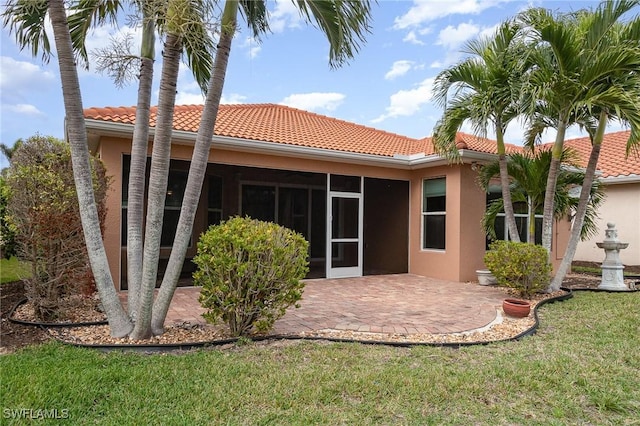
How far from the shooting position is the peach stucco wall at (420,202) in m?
8.81

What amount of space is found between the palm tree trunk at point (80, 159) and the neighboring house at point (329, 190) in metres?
3.68

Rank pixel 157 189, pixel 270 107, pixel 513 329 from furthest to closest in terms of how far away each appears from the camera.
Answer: pixel 270 107, pixel 513 329, pixel 157 189

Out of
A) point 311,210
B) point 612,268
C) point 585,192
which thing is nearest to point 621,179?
point 612,268

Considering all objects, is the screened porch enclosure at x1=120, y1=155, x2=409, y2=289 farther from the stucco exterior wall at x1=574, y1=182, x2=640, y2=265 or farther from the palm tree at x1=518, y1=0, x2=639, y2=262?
the stucco exterior wall at x1=574, y1=182, x2=640, y2=265

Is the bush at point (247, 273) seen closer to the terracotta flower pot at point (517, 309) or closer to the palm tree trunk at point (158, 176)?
the palm tree trunk at point (158, 176)

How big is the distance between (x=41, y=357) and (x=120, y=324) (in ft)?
2.90

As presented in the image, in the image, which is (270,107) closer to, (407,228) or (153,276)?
(407,228)

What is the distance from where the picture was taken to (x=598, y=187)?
10.6 meters

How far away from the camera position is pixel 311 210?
14.3 metres

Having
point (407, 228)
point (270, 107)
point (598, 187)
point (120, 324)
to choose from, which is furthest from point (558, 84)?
point (270, 107)

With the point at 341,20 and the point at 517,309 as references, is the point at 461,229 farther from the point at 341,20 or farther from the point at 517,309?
the point at 341,20

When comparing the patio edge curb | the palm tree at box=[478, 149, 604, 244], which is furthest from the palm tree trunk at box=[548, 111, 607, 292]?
the patio edge curb

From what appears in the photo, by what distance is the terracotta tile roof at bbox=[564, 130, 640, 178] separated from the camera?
15359mm

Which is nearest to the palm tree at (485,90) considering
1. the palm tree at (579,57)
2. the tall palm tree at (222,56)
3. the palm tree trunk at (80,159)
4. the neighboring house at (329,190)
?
the palm tree at (579,57)
